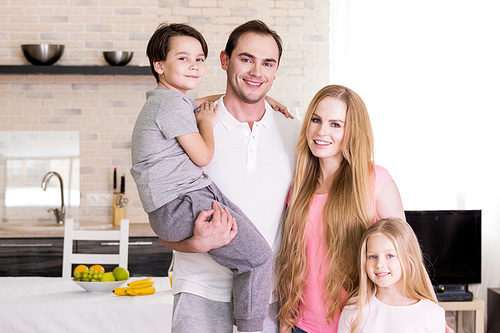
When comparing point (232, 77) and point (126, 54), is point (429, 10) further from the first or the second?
point (232, 77)

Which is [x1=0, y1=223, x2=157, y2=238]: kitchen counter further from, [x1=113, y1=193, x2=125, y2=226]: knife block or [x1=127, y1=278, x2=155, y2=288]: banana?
[x1=127, y1=278, x2=155, y2=288]: banana

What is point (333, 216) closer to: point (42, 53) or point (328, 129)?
point (328, 129)

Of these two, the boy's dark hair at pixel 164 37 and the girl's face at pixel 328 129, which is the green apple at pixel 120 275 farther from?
the girl's face at pixel 328 129

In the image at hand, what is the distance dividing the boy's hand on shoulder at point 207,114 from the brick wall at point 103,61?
283 centimetres

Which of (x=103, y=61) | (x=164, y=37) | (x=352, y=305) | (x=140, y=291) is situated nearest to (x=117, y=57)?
(x=103, y=61)

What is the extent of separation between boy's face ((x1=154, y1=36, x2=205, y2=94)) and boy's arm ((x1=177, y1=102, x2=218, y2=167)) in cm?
16

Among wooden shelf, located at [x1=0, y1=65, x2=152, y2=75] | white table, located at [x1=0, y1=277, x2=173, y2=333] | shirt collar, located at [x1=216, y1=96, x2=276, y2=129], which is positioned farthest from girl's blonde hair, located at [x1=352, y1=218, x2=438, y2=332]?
wooden shelf, located at [x1=0, y1=65, x2=152, y2=75]

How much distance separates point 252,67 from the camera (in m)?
2.26

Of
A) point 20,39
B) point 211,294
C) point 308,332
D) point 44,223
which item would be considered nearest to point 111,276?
point 211,294

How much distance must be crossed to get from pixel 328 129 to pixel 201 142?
43 cm

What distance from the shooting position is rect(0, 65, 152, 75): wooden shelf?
4836 millimetres

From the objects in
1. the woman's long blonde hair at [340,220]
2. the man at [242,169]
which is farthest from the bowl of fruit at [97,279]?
the woman's long blonde hair at [340,220]

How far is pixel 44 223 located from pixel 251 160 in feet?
10.9

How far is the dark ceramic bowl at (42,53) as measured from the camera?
15.8 feet
